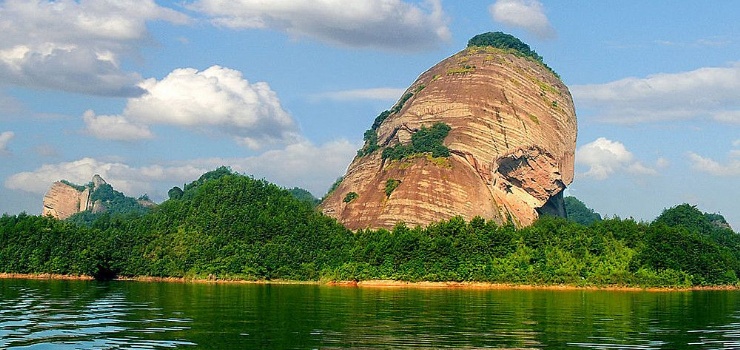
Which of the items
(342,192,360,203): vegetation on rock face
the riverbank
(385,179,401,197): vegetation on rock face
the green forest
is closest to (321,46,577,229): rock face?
(342,192,360,203): vegetation on rock face

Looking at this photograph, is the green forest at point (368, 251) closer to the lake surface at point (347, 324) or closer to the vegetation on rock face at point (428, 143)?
the vegetation on rock face at point (428, 143)

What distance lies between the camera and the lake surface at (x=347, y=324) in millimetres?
31547

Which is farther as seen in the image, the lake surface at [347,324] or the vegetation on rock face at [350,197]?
the vegetation on rock face at [350,197]

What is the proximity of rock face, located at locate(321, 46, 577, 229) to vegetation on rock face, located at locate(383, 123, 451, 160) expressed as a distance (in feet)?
3.31

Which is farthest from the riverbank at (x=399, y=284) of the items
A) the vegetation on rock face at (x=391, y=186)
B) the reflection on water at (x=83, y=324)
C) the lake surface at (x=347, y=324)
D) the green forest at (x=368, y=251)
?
the reflection on water at (x=83, y=324)

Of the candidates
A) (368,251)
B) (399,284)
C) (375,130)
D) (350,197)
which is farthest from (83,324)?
(375,130)

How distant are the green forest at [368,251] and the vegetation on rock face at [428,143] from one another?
25.9 m

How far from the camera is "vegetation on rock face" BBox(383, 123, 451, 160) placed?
133 m

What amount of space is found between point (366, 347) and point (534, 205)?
11172 cm

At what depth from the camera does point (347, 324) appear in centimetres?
3881

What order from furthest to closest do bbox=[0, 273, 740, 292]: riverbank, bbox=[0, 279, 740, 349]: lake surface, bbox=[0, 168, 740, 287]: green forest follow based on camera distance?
bbox=[0, 168, 740, 287]: green forest < bbox=[0, 273, 740, 292]: riverbank < bbox=[0, 279, 740, 349]: lake surface

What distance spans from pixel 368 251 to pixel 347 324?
195 feet

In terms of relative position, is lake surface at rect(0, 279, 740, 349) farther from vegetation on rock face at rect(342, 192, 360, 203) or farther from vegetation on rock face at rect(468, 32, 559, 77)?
vegetation on rock face at rect(468, 32, 559, 77)

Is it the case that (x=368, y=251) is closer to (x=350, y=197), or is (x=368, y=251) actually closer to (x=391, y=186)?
(x=391, y=186)
